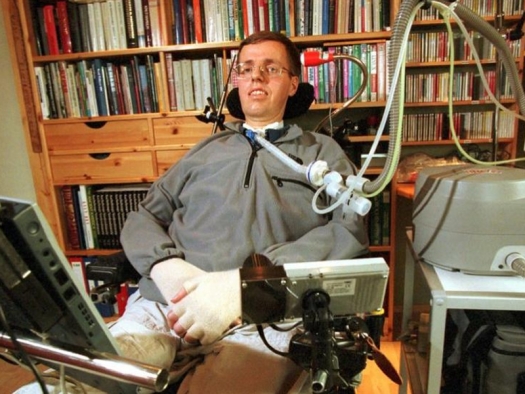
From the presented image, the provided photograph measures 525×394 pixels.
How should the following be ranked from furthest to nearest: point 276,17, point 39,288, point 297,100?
point 276,17 < point 297,100 < point 39,288

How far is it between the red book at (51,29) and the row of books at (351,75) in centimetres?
120

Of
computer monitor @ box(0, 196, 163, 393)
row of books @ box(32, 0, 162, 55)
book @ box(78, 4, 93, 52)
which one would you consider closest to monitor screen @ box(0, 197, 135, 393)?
computer monitor @ box(0, 196, 163, 393)

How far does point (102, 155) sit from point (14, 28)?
2.27 ft

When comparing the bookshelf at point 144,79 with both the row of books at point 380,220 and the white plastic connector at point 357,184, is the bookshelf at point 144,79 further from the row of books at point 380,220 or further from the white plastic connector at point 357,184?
the white plastic connector at point 357,184

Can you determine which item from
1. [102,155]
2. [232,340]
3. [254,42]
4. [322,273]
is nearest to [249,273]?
[322,273]

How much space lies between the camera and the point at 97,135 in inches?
68.1

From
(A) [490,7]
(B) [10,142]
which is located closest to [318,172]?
(A) [490,7]

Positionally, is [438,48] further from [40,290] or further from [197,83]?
[40,290]

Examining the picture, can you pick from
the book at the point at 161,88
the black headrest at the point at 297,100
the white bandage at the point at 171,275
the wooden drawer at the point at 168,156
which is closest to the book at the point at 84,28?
the book at the point at 161,88

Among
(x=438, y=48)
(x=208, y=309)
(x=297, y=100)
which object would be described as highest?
(x=438, y=48)

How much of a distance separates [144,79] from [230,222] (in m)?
1.01

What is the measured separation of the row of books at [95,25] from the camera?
1646 millimetres

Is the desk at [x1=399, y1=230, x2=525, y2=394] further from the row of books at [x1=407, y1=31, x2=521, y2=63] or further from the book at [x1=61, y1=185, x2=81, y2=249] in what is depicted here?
the book at [x1=61, y1=185, x2=81, y2=249]

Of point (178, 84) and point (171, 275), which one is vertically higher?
point (178, 84)
